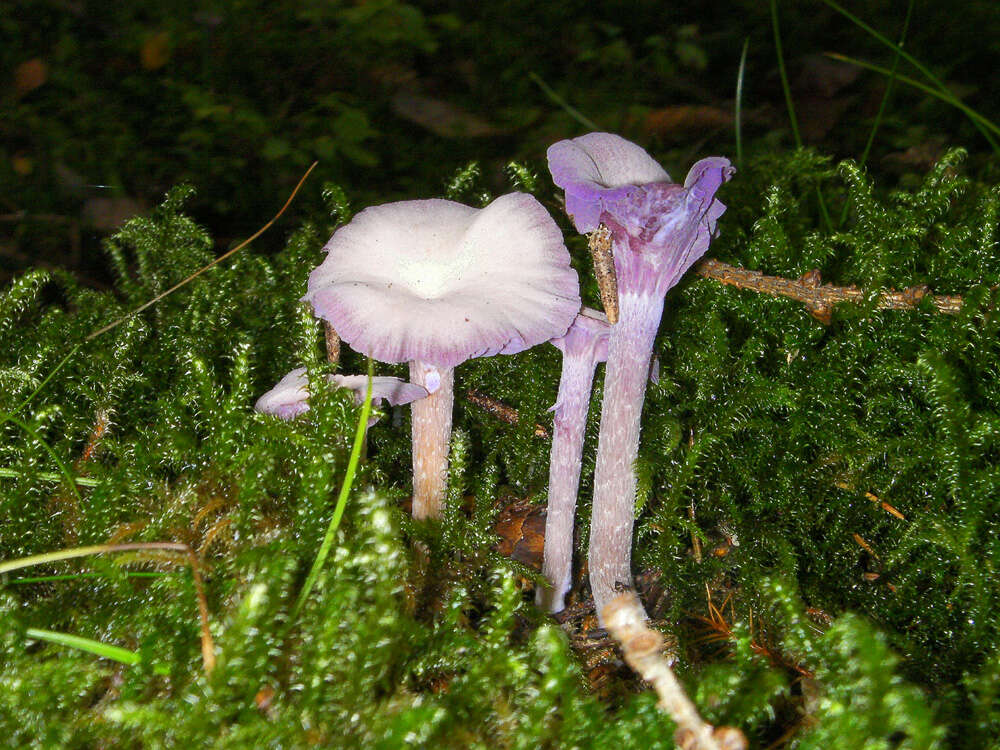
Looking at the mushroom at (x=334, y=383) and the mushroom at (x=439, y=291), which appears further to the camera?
the mushroom at (x=334, y=383)

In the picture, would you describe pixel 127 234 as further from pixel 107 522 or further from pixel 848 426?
pixel 848 426

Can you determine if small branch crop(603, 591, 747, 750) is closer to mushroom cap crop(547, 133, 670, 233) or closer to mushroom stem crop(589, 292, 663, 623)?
mushroom stem crop(589, 292, 663, 623)

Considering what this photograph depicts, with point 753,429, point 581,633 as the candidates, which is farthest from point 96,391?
point 753,429

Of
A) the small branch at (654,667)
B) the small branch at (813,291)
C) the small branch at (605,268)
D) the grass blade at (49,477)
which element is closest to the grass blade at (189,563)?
the grass blade at (49,477)

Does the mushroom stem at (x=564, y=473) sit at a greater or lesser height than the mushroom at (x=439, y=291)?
lesser

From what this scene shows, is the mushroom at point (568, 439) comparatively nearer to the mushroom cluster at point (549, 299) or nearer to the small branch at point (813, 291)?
the mushroom cluster at point (549, 299)

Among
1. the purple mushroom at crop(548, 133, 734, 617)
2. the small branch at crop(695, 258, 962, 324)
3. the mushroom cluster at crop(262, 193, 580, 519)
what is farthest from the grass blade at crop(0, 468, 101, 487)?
the small branch at crop(695, 258, 962, 324)
